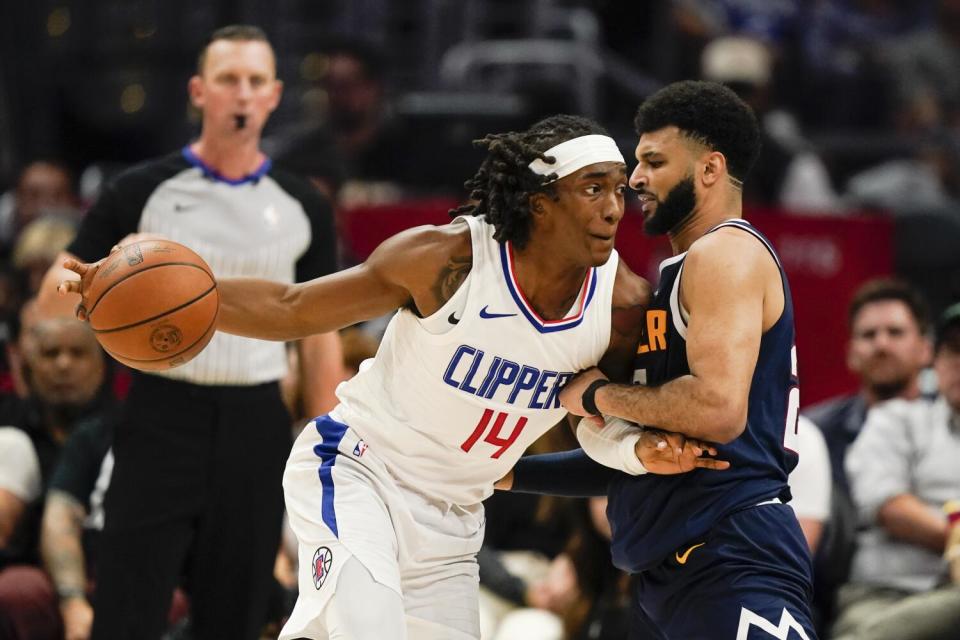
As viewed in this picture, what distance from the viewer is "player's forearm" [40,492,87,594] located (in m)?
6.57

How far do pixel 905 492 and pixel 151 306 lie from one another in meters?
3.85

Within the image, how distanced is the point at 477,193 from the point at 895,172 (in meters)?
6.20

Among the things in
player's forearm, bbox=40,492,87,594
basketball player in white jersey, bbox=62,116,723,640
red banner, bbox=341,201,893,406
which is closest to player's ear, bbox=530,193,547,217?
basketball player in white jersey, bbox=62,116,723,640

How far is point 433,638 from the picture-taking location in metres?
4.46

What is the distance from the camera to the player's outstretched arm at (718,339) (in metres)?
4.00

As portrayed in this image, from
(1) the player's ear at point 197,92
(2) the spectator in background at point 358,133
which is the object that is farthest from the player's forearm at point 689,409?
(2) the spectator in background at point 358,133

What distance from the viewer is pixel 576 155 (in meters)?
4.35

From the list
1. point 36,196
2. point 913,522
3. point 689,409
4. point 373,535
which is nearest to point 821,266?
point 913,522

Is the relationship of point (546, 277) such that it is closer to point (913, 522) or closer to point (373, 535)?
point (373, 535)

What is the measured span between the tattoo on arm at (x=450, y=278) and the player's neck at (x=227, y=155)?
5.08 feet

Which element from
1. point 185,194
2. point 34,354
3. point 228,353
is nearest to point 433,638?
point 228,353

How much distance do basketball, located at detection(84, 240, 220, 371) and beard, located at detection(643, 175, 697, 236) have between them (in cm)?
136

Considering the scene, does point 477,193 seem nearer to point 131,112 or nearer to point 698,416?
point 698,416

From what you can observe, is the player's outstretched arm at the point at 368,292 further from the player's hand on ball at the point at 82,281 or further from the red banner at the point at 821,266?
the red banner at the point at 821,266
